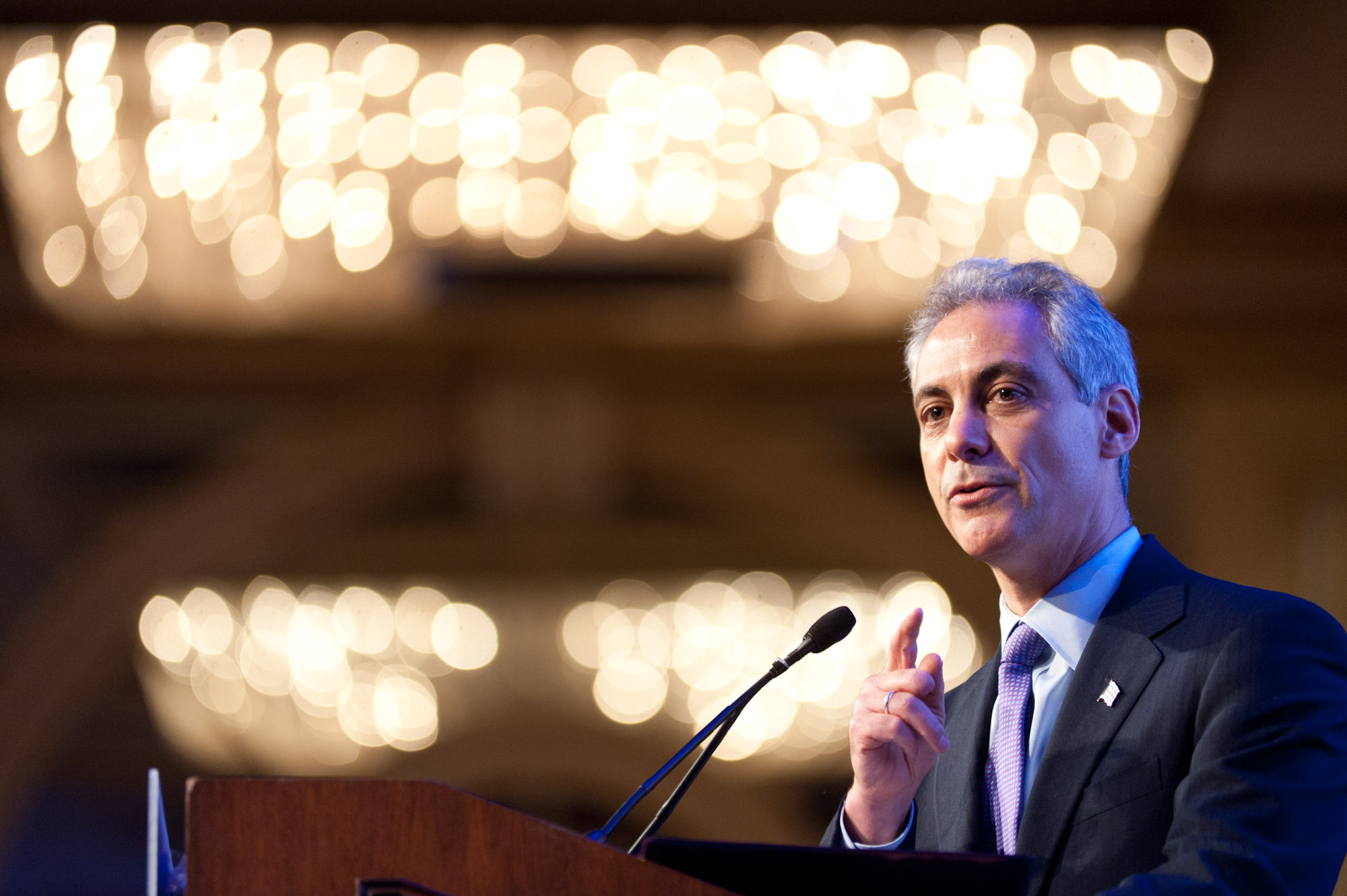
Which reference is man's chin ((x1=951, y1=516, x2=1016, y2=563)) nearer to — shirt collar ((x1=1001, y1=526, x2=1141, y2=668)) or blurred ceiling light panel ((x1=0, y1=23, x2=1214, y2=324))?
shirt collar ((x1=1001, y1=526, x2=1141, y2=668))

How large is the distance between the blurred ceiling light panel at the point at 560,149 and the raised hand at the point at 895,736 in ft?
11.2

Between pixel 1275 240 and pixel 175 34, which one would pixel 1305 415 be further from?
pixel 175 34

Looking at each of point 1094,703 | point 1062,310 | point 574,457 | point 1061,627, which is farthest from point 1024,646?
point 574,457

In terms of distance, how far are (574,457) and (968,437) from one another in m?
6.28

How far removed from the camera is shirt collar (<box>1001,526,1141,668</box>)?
1.48m

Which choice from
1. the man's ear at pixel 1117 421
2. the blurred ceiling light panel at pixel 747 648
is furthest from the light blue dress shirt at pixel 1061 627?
the blurred ceiling light panel at pixel 747 648

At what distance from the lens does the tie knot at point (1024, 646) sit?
1525mm

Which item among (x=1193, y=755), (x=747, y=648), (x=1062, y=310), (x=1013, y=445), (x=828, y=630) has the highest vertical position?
(x=747, y=648)

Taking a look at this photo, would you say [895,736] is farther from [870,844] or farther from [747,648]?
[747,648]

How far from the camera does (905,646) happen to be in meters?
1.43

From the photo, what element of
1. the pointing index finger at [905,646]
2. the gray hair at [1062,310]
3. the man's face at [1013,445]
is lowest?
the pointing index finger at [905,646]

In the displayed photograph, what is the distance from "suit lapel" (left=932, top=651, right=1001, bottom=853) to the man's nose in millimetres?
252

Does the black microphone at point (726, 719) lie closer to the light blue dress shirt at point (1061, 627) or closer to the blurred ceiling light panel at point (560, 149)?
the light blue dress shirt at point (1061, 627)

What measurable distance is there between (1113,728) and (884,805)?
0.85 ft
